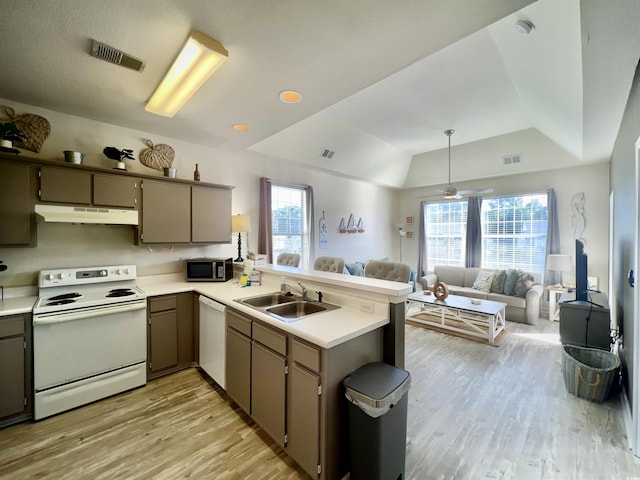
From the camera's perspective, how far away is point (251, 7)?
1.47 m

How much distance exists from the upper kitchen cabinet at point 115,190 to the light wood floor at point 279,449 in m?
1.89

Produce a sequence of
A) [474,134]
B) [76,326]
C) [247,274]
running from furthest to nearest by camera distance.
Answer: [474,134]
[247,274]
[76,326]

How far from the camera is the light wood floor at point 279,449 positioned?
69.3 inches

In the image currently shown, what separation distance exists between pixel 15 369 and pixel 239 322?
1744mm

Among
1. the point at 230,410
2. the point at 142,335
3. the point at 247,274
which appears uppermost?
the point at 247,274

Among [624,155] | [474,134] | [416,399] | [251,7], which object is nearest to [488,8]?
[251,7]

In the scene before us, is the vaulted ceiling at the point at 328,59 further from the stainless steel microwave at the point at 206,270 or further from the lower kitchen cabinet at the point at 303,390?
the lower kitchen cabinet at the point at 303,390

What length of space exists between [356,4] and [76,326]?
317 cm

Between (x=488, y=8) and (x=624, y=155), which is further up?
(x=488, y=8)

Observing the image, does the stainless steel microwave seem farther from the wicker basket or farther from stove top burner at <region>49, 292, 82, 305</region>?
the wicker basket

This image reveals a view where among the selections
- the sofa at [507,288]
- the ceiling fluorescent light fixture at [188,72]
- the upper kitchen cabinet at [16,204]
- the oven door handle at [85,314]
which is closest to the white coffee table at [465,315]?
the sofa at [507,288]

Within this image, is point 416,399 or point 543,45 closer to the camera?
point 543,45

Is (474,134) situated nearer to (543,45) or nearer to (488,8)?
(543,45)

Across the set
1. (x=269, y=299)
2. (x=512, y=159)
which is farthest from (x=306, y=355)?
(x=512, y=159)
